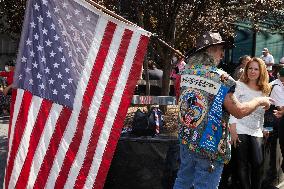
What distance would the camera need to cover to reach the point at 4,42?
2433 cm

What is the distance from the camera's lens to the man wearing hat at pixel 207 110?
12.4 ft

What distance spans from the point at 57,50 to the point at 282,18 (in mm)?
11807

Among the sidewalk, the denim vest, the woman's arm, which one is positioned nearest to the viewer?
the denim vest

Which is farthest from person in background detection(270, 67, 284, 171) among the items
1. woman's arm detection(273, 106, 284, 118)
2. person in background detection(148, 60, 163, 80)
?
person in background detection(148, 60, 163, 80)

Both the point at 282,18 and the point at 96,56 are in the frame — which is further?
the point at 282,18

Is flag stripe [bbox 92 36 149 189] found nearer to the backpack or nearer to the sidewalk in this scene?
the backpack

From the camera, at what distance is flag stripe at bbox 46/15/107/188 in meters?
3.98

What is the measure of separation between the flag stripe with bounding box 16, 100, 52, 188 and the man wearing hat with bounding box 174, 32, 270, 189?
1.09m

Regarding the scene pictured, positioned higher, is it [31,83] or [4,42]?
[4,42]

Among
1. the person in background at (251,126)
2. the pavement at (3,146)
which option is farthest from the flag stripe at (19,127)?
the person in background at (251,126)

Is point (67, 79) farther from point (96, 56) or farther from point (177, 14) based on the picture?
point (177, 14)

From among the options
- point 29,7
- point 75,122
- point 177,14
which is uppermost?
point 177,14

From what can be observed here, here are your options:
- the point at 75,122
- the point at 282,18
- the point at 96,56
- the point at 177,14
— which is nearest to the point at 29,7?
the point at 96,56

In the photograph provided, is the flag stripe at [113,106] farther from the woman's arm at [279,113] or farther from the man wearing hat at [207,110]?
the woman's arm at [279,113]
